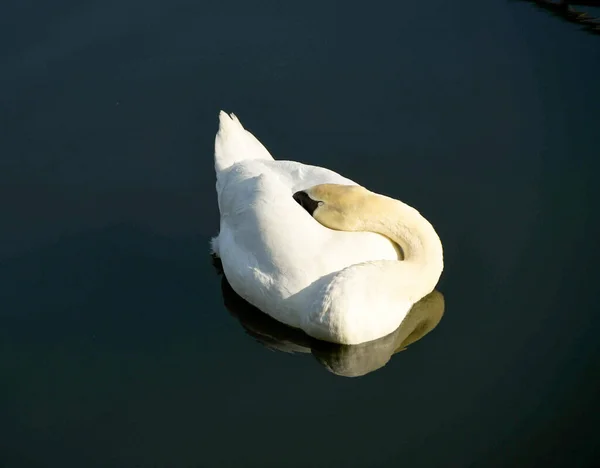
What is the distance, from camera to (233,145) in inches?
428

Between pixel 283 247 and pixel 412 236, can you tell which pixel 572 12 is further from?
pixel 283 247

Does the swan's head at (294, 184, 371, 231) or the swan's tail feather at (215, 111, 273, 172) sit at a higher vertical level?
the swan's tail feather at (215, 111, 273, 172)

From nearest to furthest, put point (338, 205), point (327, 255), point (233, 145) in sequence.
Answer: point (327, 255) < point (338, 205) < point (233, 145)

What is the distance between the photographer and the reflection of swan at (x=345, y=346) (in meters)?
9.04

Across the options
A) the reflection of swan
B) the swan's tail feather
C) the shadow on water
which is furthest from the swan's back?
the shadow on water

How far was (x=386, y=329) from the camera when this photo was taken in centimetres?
912

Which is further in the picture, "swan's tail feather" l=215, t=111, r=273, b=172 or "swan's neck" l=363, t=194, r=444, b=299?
"swan's tail feather" l=215, t=111, r=273, b=172

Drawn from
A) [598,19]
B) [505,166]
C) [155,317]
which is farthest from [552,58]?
[155,317]

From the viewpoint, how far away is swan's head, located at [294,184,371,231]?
368 inches

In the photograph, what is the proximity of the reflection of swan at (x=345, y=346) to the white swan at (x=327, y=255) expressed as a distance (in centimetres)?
10

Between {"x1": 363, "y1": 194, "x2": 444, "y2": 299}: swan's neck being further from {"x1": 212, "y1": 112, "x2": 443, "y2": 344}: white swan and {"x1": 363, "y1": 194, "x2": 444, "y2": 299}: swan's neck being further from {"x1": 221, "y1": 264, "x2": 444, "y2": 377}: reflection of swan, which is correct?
{"x1": 221, "y1": 264, "x2": 444, "y2": 377}: reflection of swan

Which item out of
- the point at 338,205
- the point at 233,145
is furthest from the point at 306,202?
the point at 233,145

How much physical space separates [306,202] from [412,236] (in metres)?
0.91

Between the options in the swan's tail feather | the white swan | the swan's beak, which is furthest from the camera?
the swan's tail feather
